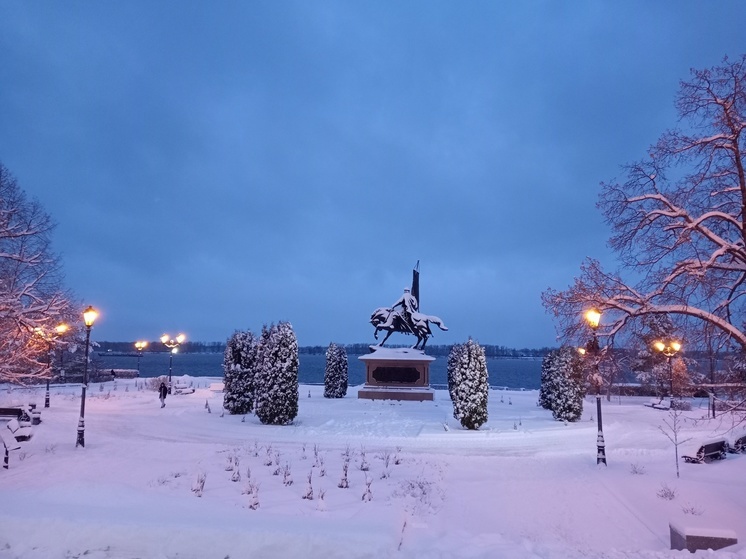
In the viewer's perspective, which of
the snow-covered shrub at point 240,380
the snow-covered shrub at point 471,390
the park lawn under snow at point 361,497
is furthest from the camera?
the snow-covered shrub at point 240,380

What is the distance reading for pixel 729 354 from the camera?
1104cm

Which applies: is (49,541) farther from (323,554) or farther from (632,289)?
(632,289)

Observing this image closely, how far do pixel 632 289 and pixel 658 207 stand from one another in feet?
6.90

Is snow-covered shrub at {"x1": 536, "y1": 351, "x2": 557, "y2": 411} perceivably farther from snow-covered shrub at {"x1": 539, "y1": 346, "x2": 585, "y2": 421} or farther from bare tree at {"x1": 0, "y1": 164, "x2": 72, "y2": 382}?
bare tree at {"x1": 0, "y1": 164, "x2": 72, "y2": 382}

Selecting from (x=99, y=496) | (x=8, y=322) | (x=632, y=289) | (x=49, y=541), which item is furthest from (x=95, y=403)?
(x=632, y=289)

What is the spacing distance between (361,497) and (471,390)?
1342 centimetres

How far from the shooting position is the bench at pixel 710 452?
14789 mm

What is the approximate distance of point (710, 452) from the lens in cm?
1512

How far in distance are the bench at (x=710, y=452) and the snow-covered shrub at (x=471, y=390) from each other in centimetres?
899

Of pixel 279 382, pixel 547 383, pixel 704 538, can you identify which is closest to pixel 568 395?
pixel 547 383

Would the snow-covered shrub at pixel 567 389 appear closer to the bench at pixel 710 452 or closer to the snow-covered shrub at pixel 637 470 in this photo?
the bench at pixel 710 452

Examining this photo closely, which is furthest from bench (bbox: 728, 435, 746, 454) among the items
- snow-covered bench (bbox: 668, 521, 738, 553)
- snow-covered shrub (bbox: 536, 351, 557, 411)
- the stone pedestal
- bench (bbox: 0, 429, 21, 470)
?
A: the stone pedestal

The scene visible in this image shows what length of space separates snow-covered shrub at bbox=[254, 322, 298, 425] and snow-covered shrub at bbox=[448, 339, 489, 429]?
780cm

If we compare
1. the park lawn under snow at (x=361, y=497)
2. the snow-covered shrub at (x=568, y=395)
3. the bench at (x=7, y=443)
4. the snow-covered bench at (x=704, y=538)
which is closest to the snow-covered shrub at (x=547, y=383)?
the snow-covered shrub at (x=568, y=395)
